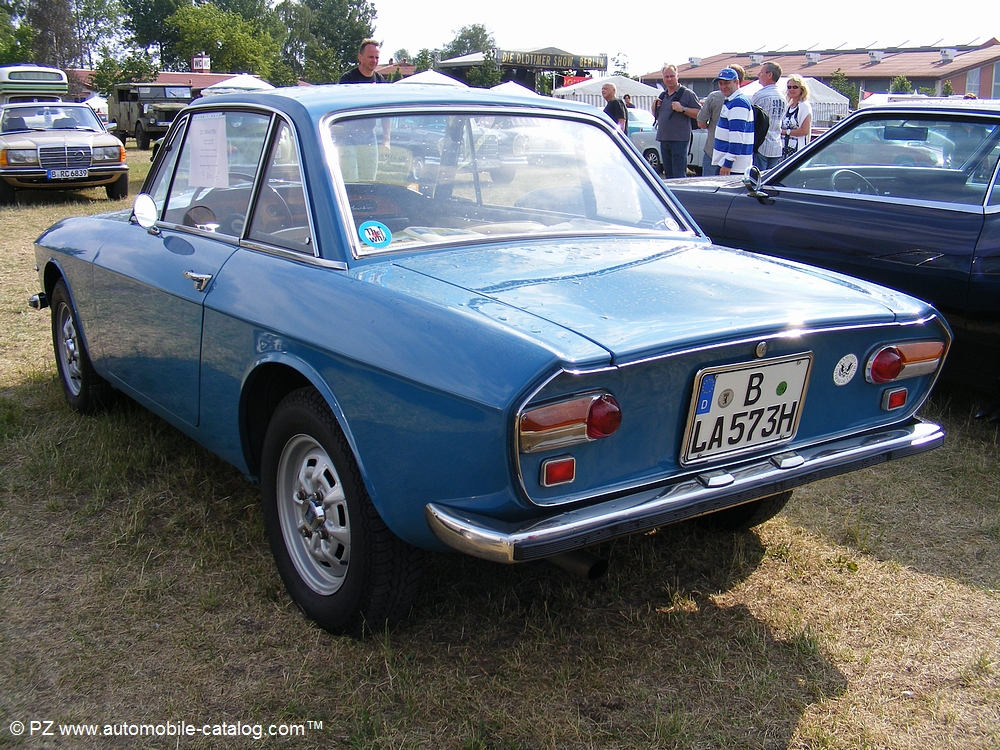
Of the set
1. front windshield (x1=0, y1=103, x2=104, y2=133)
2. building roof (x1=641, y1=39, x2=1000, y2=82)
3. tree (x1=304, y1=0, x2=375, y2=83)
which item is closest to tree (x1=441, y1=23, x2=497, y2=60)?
tree (x1=304, y1=0, x2=375, y2=83)

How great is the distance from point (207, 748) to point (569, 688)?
2.96ft

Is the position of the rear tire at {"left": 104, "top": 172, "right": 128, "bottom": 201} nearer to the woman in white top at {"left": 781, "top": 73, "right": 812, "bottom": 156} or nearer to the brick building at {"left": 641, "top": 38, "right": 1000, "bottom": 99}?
the woman in white top at {"left": 781, "top": 73, "right": 812, "bottom": 156}

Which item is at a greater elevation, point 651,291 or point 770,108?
point 770,108

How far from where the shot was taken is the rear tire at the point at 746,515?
3.06 metres

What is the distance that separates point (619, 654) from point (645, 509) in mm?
640

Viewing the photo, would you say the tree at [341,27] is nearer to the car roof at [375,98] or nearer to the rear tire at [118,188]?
the rear tire at [118,188]

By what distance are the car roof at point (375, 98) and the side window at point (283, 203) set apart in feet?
0.36

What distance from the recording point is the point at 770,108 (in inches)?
330

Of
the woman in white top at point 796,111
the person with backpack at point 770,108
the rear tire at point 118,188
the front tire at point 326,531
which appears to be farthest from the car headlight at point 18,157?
the front tire at point 326,531

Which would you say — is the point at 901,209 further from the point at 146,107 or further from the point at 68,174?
the point at 146,107

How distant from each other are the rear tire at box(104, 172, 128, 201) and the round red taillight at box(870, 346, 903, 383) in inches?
487

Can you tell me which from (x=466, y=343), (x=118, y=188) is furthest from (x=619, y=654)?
(x=118, y=188)

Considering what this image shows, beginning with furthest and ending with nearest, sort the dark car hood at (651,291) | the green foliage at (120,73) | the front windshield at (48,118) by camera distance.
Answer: the green foliage at (120,73)
the front windshield at (48,118)
the dark car hood at (651,291)

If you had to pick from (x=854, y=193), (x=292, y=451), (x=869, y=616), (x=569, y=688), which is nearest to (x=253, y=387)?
(x=292, y=451)
